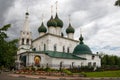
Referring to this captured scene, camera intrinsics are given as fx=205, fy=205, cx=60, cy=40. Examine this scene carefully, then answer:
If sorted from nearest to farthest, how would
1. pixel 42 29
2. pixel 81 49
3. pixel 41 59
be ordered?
1. pixel 41 59
2. pixel 81 49
3. pixel 42 29

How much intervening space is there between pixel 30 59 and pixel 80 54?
14.8m

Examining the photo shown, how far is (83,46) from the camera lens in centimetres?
5634

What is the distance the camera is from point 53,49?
54125mm

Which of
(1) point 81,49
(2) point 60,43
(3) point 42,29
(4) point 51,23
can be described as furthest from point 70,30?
(3) point 42,29

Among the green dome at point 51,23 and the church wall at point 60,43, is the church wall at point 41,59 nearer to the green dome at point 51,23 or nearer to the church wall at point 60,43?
the church wall at point 60,43

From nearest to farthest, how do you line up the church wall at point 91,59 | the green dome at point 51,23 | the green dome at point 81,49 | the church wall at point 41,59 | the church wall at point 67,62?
1. the church wall at point 41,59
2. the church wall at point 67,62
3. the green dome at point 51,23
4. the church wall at point 91,59
5. the green dome at point 81,49

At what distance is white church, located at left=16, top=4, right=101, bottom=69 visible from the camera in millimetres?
47531

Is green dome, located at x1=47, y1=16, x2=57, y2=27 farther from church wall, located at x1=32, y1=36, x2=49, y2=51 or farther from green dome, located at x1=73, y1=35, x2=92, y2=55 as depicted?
green dome, located at x1=73, y1=35, x2=92, y2=55

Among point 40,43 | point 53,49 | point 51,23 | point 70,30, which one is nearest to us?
point 53,49

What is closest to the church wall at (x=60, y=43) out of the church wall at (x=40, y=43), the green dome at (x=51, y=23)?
the church wall at (x=40, y=43)

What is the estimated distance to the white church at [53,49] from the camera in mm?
47531

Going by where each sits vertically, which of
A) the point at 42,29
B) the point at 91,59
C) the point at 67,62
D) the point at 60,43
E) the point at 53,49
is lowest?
the point at 67,62

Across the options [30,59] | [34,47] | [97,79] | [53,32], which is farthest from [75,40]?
[97,79]

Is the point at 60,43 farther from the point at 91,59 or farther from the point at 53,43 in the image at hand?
the point at 91,59
